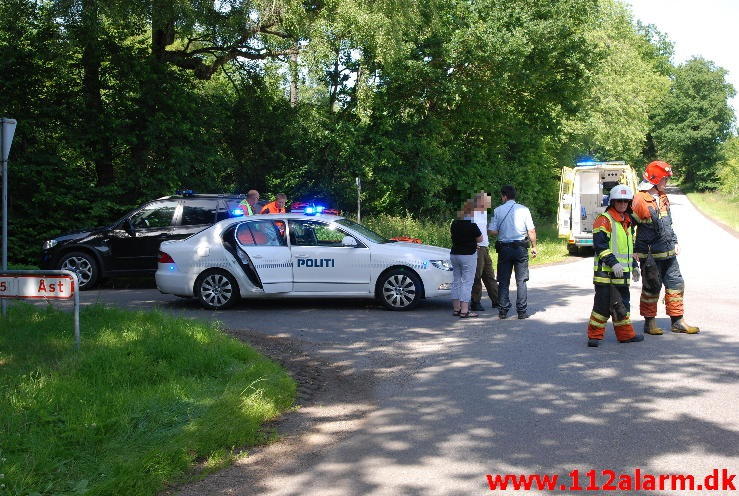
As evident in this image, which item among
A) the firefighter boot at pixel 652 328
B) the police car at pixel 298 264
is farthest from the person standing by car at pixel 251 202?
the firefighter boot at pixel 652 328

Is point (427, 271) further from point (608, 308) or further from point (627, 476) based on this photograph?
point (627, 476)

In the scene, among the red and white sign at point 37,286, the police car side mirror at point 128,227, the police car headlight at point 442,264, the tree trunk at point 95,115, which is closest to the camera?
the red and white sign at point 37,286

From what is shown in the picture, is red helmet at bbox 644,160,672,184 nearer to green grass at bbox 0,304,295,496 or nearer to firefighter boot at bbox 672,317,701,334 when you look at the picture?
firefighter boot at bbox 672,317,701,334

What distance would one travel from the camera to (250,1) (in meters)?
17.8

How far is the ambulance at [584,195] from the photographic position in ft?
76.7

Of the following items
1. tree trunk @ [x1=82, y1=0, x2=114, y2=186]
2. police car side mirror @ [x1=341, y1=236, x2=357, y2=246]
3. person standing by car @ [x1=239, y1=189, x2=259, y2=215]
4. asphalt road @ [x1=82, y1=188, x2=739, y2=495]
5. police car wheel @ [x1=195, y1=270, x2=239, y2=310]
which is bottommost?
asphalt road @ [x1=82, y1=188, x2=739, y2=495]

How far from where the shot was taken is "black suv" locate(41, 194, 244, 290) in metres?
15.7

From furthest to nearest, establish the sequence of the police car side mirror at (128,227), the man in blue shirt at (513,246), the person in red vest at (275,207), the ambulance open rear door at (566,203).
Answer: the ambulance open rear door at (566,203) < the police car side mirror at (128,227) < the person in red vest at (275,207) < the man in blue shirt at (513,246)

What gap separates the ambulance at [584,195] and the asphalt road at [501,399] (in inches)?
422

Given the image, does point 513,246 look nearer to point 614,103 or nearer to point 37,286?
point 37,286

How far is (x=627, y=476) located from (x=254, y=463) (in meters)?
2.40

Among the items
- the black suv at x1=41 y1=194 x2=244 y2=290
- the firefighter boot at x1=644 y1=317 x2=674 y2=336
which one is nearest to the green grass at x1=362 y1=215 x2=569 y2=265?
the black suv at x1=41 y1=194 x2=244 y2=290

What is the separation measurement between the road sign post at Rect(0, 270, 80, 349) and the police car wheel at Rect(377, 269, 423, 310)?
529 cm

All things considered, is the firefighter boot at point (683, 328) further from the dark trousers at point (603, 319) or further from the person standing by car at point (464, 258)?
the person standing by car at point (464, 258)
